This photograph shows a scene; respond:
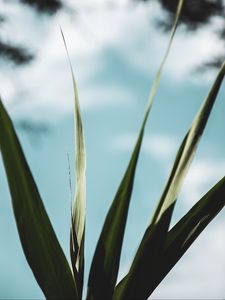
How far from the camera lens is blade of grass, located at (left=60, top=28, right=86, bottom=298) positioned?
0.56 meters

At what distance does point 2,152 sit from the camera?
454 millimetres

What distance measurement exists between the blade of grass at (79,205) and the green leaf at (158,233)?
7cm

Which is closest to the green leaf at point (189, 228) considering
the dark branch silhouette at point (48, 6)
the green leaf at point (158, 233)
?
the green leaf at point (158, 233)

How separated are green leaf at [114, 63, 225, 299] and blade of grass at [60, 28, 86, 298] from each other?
0.07 metres

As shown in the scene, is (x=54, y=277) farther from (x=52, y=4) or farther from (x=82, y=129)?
(x=52, y=4)

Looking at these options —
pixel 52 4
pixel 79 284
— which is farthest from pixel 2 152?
pixel 52 4

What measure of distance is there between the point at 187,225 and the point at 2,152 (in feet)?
0.70

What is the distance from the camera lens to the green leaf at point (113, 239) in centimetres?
47

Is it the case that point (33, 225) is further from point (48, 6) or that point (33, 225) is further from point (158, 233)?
point (48, 6)

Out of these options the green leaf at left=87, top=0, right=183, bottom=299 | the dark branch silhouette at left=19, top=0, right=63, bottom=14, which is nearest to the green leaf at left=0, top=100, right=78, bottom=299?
the green leaf at left=87, top=0, right=183, bottom=299

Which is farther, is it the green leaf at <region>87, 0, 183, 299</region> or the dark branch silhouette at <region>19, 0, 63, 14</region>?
the dark branch silhouette at <region>19, 0, 63, 14</region>

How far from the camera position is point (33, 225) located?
46cm

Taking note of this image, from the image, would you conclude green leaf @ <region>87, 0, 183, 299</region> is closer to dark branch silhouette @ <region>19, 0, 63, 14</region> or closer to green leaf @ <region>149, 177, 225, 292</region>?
green leaf @ <region>149, 177, 225, 292</region>

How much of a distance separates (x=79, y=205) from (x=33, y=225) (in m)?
0.16
